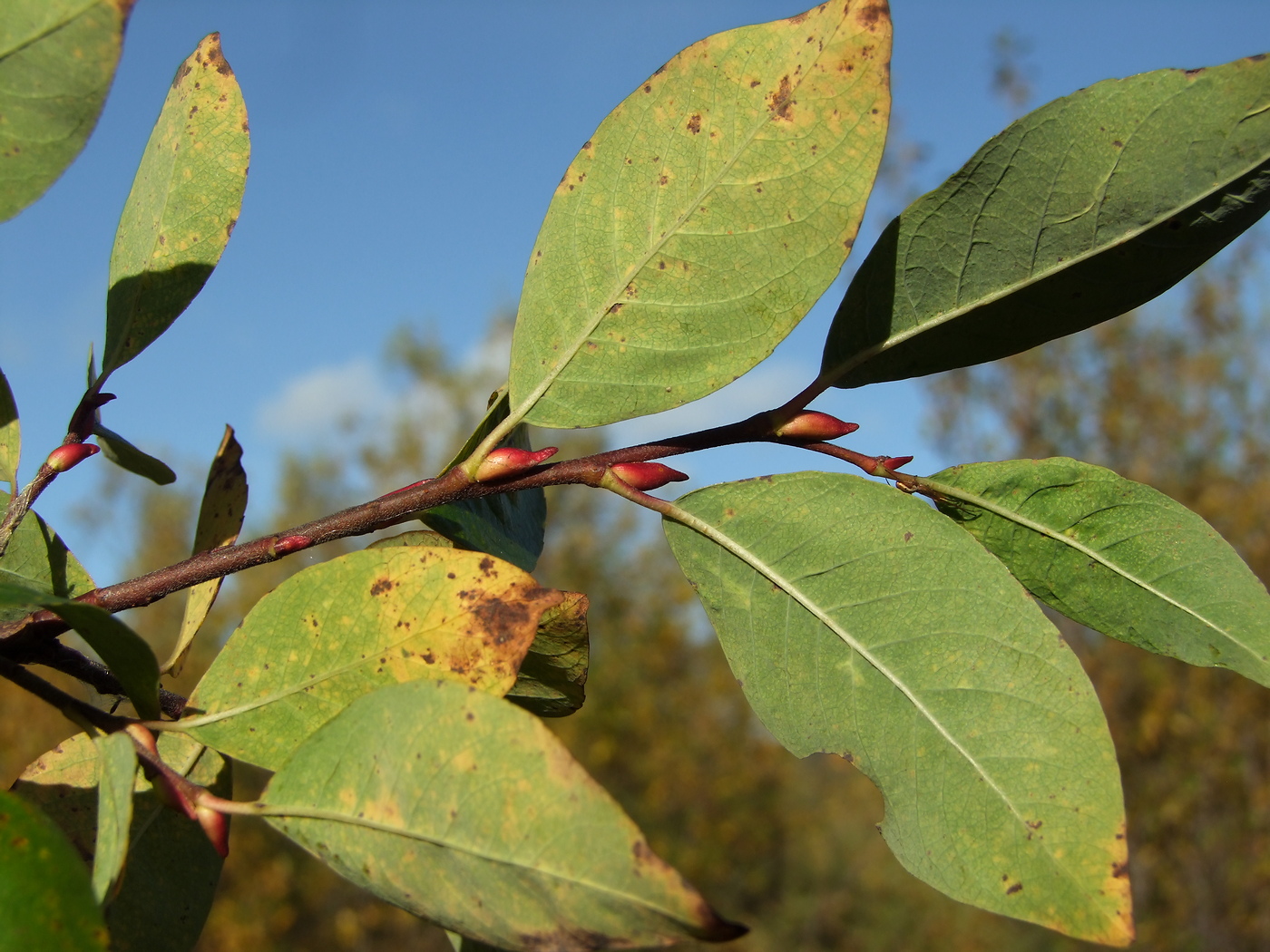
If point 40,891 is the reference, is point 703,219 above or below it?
above

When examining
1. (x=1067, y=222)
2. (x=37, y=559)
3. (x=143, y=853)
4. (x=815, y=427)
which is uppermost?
(x=1067, y=222)

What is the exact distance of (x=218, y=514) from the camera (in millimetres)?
1025

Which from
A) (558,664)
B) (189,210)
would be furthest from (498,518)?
(189,210)

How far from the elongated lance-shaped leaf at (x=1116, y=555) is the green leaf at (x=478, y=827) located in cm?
43

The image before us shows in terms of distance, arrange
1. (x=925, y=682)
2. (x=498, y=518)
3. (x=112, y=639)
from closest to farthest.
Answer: (x=112, y=639), (x=925, y=682), (x=498, y=518)

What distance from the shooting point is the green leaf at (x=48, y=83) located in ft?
1.91

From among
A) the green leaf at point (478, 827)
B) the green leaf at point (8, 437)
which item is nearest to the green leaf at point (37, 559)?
the green leaf at point (8, 437)

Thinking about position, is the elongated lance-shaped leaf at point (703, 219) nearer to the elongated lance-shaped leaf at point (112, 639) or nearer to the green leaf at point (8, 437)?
the elongated lance-shaped leaf at point (112, 639)

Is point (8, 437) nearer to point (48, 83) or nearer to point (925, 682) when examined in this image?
point (48, 83)

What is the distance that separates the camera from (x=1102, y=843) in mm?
644

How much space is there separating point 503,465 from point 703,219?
10.5 inches

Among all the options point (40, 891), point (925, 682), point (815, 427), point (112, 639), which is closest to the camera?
point (40, 891)

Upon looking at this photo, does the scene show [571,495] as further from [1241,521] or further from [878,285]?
[878,285]

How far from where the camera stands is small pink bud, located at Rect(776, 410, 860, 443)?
82 centimetres
